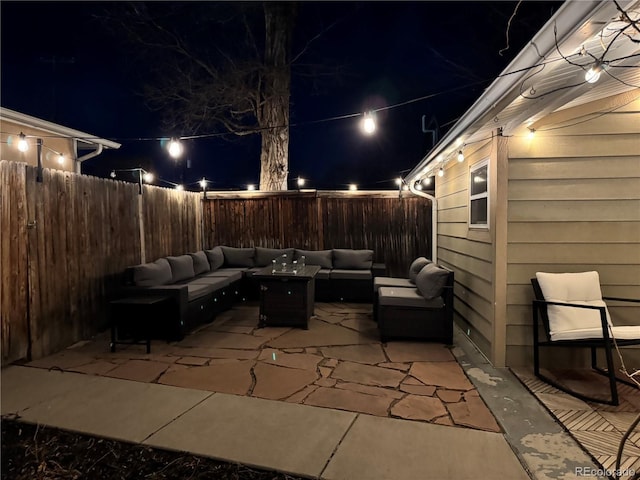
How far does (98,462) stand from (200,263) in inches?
176

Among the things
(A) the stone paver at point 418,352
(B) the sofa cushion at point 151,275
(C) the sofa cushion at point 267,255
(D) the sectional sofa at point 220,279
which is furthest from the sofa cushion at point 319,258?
(A) the stone paver at point 418,352

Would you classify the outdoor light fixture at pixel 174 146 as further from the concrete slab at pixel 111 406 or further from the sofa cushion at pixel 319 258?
the concrete slab at pixel 111 406

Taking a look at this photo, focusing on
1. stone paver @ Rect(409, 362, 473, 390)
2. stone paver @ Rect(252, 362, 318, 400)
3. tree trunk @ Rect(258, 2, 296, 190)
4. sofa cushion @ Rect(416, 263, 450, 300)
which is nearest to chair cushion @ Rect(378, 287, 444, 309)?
sofa cushion @ Rect(416, 263, 450, 300)

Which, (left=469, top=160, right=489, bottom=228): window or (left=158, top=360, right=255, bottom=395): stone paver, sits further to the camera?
(left=469, top=160, right=489, bottom=228): window

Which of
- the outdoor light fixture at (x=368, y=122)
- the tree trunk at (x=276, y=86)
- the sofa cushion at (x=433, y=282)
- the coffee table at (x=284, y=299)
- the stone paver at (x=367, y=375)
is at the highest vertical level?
the tree trunk at (x=276, y=86)

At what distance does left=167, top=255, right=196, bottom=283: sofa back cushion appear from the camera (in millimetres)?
5656

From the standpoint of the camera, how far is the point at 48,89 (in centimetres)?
1120

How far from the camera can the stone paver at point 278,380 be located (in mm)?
3119

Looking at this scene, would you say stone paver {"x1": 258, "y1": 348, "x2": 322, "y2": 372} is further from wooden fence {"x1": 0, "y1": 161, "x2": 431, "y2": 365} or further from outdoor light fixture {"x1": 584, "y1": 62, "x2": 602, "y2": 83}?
outdoor light fixture {"x1": 584, "y1": 62, "x2": 602, "y2": 83}

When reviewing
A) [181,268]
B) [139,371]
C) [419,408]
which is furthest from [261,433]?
[181,268]

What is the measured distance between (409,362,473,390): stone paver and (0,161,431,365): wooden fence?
399cm

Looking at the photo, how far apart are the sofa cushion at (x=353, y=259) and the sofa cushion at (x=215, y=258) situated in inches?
88.8

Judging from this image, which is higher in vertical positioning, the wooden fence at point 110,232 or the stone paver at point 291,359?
the wooden fence at point 110,232

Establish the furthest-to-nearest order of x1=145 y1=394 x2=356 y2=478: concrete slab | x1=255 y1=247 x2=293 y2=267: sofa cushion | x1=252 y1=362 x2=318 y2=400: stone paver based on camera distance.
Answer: x1=255 y1=247 x2=293 y2=267: sofa cushion, x1=252 y1=362 x2=318 y2=400: stone paver, x1=145 y1=394 x2=356 y2=478: concrete slab
